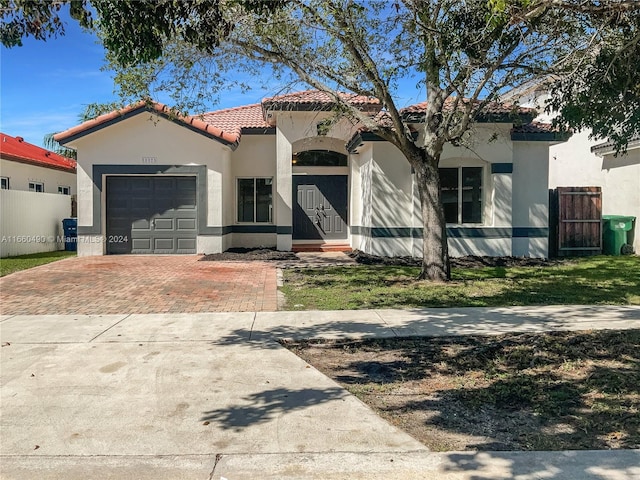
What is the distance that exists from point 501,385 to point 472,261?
946 cm

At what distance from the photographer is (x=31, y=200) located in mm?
17328

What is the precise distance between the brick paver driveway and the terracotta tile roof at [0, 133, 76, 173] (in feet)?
29.7

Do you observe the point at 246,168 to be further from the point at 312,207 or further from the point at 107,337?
the point at 107,337

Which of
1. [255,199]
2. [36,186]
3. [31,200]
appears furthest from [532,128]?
[36,186]

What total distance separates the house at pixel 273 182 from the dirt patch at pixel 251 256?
1.78 feet

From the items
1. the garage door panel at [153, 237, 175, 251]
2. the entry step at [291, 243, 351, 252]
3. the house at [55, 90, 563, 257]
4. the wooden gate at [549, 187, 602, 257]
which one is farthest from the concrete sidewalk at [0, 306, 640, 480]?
the entry step at [291, 243, 351, 252]

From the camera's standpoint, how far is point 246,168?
57.1 feet

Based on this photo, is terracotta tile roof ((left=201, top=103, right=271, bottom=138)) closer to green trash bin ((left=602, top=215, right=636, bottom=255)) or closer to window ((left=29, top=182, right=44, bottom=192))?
window ((left=29, top=182, right=44, bottom=192))

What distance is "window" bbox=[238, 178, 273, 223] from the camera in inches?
690

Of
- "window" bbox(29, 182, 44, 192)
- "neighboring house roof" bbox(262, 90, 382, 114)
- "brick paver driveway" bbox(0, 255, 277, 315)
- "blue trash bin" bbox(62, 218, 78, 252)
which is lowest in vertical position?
"brick paver driveway" bbox(0, 255, 277, 315)

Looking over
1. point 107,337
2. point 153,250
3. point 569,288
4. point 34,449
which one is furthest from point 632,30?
point 153,250

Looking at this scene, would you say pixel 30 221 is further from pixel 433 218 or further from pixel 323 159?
pixel 433 218

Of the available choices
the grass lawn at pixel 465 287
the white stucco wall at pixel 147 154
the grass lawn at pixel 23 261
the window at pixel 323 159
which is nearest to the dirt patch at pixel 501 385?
the grass lawn at pixel 465 287

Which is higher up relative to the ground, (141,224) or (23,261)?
(141,224)
